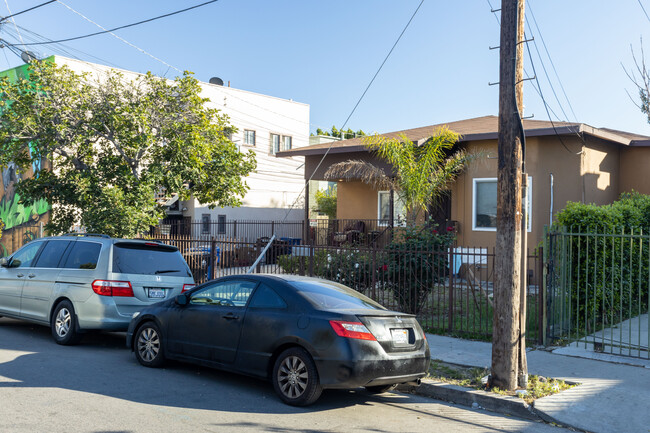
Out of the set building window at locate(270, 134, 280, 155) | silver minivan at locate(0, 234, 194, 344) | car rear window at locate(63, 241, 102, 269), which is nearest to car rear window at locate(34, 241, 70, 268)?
silver minivan at locate(0, 234, 194, 344)

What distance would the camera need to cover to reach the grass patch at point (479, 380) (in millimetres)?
6773

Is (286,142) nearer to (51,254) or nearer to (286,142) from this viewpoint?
(286,142)

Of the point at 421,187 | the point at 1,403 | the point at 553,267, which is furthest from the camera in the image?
the point at 421,187

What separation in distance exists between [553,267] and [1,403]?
770cm

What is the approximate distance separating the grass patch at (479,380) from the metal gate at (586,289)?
212 cm

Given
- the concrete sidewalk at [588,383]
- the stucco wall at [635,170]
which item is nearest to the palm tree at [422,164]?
the stucco wall at [635,170]

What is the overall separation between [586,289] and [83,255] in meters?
7.98

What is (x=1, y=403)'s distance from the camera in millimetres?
5914

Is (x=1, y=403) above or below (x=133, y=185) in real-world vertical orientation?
below

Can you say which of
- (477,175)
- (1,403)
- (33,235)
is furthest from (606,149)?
(33,235)

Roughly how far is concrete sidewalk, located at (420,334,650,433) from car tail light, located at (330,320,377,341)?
1981 millimetres

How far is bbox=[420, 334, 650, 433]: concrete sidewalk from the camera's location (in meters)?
6.00

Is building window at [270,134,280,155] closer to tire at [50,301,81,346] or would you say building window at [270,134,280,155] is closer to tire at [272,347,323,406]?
tire at [50,301,81,346]

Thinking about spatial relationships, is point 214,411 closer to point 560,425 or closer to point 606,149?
point 560,425
